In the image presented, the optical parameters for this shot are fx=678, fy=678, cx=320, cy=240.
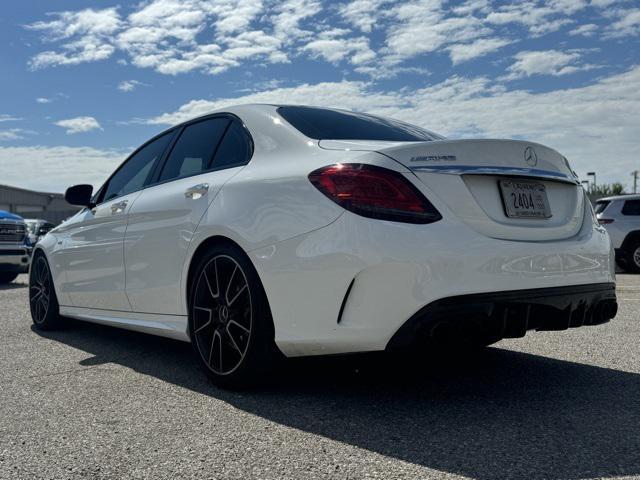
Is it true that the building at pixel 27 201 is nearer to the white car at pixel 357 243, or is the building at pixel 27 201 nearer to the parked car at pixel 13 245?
the parked car at pixel 13 245

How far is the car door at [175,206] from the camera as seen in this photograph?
3.80m

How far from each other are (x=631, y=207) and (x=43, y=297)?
1141 centimetres

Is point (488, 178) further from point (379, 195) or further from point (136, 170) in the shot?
point (136, 170)

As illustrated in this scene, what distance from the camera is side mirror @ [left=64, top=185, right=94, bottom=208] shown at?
5594mm

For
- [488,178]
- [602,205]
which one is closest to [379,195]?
[488,178]

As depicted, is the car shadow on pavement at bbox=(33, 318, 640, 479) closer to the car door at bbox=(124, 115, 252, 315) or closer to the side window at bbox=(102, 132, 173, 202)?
the car door at bbox=(124, 115, 252, 315)

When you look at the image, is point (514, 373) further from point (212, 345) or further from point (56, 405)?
point (56, 405)

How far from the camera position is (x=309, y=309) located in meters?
3.05

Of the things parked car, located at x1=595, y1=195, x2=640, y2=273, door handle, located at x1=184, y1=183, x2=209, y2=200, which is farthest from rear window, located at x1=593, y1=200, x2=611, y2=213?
door handle, located at x1=184, y1=183, x2=209, y2=200

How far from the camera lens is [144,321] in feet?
14.3

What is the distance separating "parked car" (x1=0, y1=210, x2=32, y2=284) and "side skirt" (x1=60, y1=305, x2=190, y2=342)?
7.48 m

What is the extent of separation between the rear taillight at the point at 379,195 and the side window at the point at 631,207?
11855mm

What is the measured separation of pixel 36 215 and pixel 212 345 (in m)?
42.0

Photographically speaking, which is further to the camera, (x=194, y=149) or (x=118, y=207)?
(x=118, y=207)
